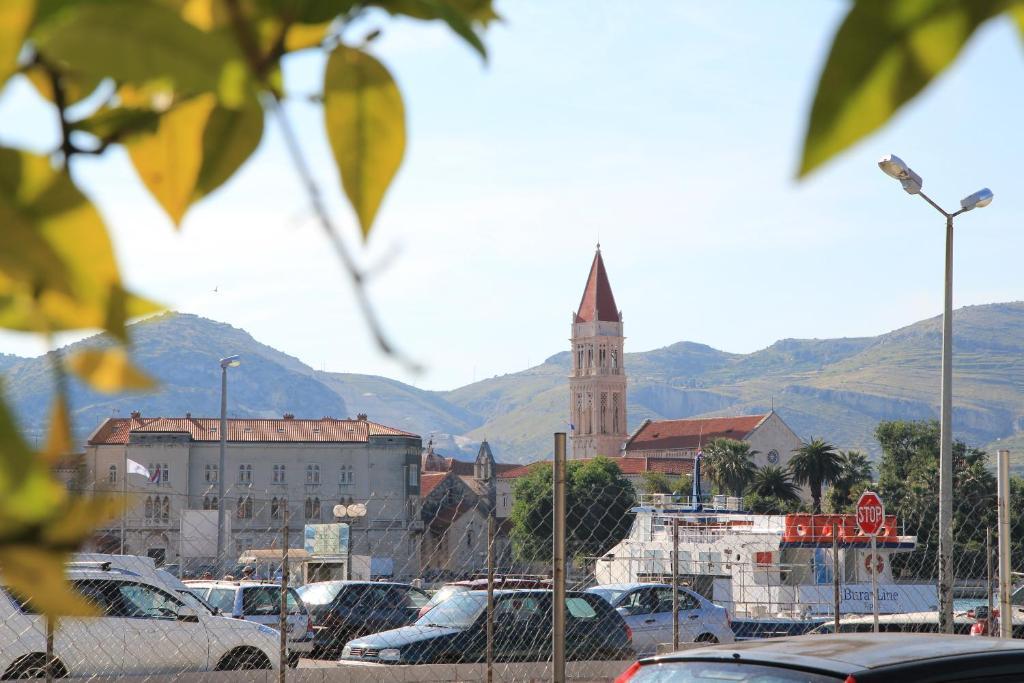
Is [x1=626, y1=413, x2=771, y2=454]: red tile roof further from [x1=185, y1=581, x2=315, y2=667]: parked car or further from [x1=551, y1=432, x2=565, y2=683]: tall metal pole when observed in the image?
[x1=551, y1=432, x2=565, y2=683]: tall metal pole

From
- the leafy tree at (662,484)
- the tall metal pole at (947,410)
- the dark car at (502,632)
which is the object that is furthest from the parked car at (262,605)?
the leafy tree at (662,484)

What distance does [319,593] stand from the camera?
17.6 m

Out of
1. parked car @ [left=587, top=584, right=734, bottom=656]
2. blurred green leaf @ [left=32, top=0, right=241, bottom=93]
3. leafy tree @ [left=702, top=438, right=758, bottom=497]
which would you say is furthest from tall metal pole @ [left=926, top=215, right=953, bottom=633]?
leafy tree @ [left=702, top=438, right=758, bottom=497]

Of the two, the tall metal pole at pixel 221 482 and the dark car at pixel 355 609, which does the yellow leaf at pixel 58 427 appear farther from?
the dark car at pixel 355 609

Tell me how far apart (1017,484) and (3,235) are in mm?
66581

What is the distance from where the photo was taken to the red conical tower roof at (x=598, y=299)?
122750 mm

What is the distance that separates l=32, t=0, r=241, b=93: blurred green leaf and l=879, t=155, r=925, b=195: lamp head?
13656 millimetres

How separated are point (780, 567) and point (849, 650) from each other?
2344 centimetres

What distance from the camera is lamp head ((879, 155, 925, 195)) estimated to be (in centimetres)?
1334

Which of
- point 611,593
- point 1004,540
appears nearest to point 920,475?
point 611,593

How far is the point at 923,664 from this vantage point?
4402mm

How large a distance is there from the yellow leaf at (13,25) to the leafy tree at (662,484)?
90.9 metres

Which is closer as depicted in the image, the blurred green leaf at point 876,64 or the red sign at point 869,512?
the blurred green leaf at point 876,64

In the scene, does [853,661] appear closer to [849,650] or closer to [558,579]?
[849,650]
